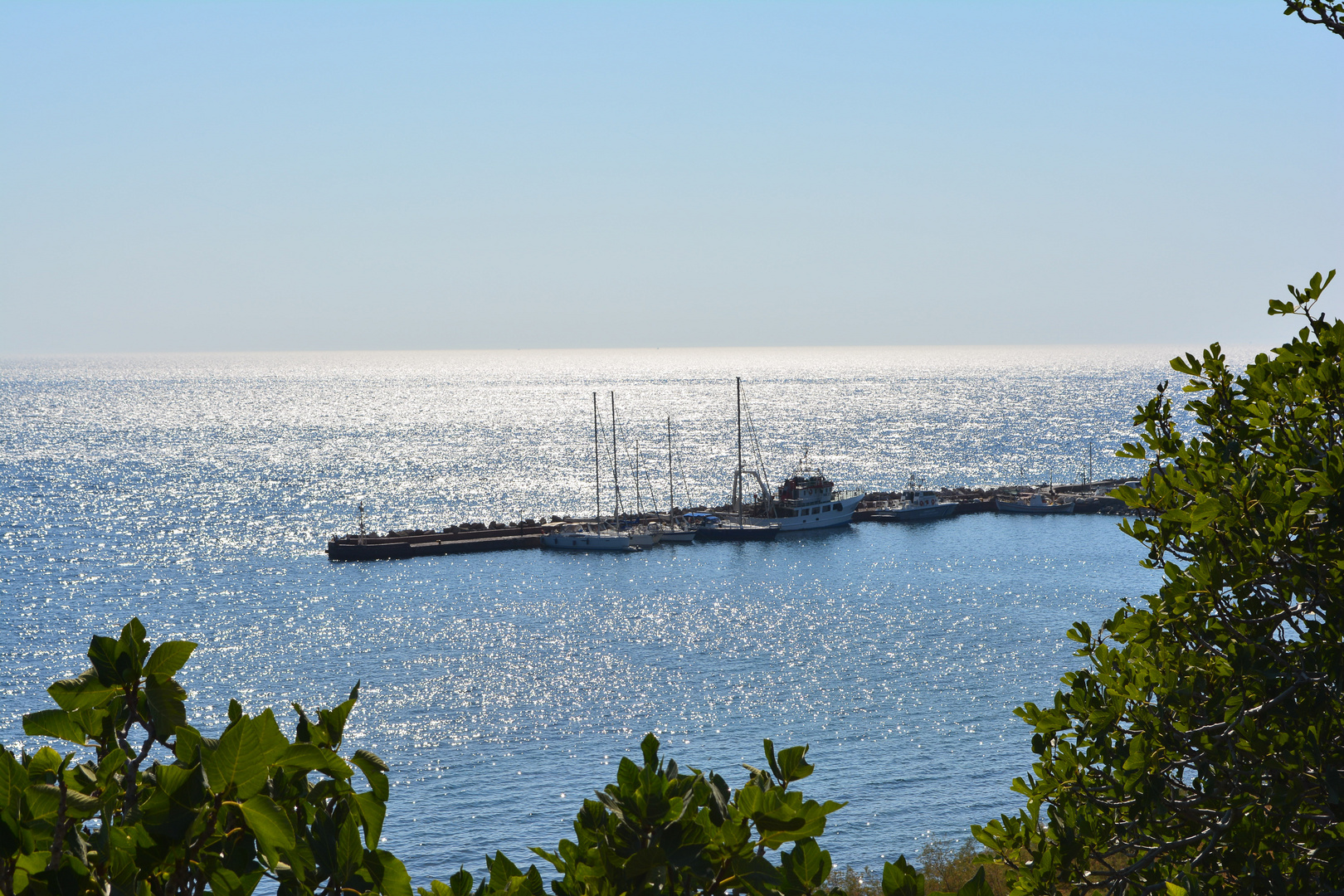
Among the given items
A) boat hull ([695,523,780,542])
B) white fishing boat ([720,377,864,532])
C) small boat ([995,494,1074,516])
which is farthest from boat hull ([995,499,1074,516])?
boat hull ([695,523,780,542])

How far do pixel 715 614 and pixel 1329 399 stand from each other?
2177 inches

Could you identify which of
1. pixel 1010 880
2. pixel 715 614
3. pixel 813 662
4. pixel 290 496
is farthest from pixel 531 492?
pixel 1010 880

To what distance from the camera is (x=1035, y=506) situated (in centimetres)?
9869

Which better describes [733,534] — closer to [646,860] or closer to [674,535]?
[674,535]

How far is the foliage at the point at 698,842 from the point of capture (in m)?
3.67

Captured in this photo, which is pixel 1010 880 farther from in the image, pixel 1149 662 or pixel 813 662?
pixel 813 662

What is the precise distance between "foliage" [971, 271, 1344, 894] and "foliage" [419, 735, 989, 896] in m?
3.84

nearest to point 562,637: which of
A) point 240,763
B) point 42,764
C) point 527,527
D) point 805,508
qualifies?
point 527,527

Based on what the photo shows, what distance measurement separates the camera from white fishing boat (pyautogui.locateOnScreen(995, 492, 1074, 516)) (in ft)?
321

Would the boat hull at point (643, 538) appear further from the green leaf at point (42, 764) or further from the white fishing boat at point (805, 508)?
the green leaf at point (42, 764)

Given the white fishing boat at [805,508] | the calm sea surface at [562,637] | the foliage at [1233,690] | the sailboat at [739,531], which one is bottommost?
the calm sea surface at [562,637]

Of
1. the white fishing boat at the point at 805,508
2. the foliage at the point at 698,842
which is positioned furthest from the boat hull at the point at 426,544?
the foliage at the point at 698,842

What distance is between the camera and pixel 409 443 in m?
171

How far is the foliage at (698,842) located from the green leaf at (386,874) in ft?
0.80
